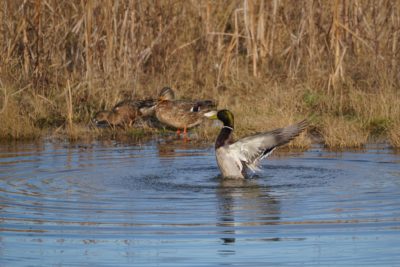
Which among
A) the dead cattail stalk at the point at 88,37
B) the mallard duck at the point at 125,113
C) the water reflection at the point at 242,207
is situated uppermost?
the dead cattail stalk at the point at 88,37

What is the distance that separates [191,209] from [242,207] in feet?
1.59

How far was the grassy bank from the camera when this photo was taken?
13609 millimetres

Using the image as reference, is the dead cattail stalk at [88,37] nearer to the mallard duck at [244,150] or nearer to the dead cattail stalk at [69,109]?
the dead cattail stalk at [69,109]

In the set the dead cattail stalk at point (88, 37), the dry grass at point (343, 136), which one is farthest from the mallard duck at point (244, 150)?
the dead cattail stalk at point (88, 37)

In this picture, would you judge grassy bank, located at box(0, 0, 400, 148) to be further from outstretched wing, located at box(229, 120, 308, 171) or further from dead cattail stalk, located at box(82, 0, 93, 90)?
outstretched wing, located at box(229, 120, 308, 171)

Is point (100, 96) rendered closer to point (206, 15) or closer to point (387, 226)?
point (206, 15)

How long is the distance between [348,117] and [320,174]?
3.37 m

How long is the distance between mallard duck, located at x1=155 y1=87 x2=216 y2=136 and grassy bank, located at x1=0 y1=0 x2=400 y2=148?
208mm

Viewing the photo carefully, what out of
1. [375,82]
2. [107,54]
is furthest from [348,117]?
[107,54]

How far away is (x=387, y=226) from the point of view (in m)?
7.47

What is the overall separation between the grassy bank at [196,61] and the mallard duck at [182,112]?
208mm

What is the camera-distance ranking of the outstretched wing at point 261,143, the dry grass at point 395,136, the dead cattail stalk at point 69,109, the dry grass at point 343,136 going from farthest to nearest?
the dead cattail stalk at point 69,109, the dry grass at point 343,136, the dry grass at point 395,136, the outstretched wing at point 261,143

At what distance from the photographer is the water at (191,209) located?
264 inches

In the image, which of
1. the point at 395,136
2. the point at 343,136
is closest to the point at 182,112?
the point at 343,136
